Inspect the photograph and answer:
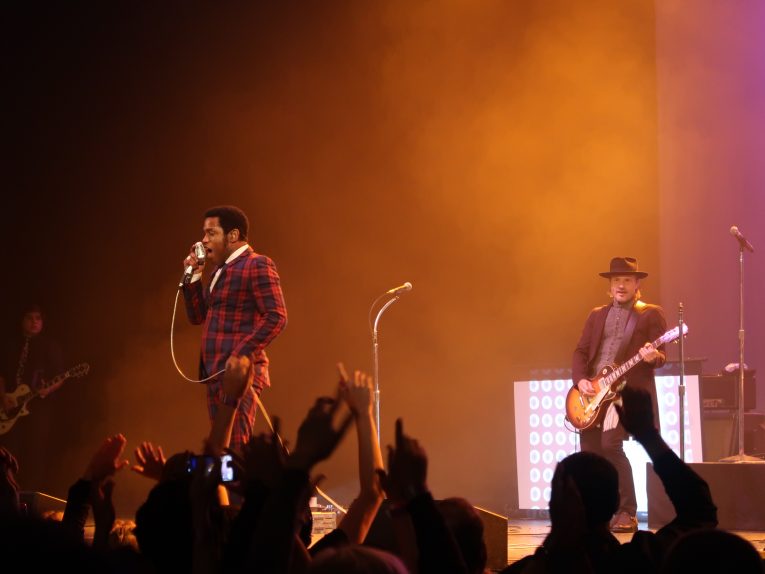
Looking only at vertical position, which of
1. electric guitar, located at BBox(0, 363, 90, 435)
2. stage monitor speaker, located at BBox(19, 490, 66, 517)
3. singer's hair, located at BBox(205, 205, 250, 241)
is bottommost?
stage monitor speaker, located at BBox(19, 490, 66, 517)

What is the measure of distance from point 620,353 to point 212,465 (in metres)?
5.80

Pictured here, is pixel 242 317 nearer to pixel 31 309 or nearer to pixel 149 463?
pixel 149 463

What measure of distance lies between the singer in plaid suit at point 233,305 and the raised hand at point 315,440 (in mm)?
3602

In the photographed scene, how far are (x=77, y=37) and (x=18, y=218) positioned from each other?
1.82 meters

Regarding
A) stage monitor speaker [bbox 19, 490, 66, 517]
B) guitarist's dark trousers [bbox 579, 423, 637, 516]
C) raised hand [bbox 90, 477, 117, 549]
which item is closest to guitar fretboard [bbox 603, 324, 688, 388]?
guitarist's dark trousers [bbox 579, 423, 637, 516]

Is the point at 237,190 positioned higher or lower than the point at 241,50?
lower

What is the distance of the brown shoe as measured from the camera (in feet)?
24.0

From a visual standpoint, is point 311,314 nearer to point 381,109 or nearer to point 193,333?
point 193,333

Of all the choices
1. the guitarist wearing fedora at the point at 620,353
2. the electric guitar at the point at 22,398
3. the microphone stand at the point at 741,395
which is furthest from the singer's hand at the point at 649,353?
the electric guitar at the point at 22,398

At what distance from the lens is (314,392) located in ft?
34.7

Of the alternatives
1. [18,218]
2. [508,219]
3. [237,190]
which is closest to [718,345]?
[508,219]

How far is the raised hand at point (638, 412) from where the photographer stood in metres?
2.59

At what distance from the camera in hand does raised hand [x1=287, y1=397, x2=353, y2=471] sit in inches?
17.1

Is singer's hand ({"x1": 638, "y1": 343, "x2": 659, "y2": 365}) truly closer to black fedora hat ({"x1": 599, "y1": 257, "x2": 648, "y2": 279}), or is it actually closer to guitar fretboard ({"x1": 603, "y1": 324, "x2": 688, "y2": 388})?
guitar fretboard ({"x1": 603, "y1": 324, "x2": 688, "y2": 388})
